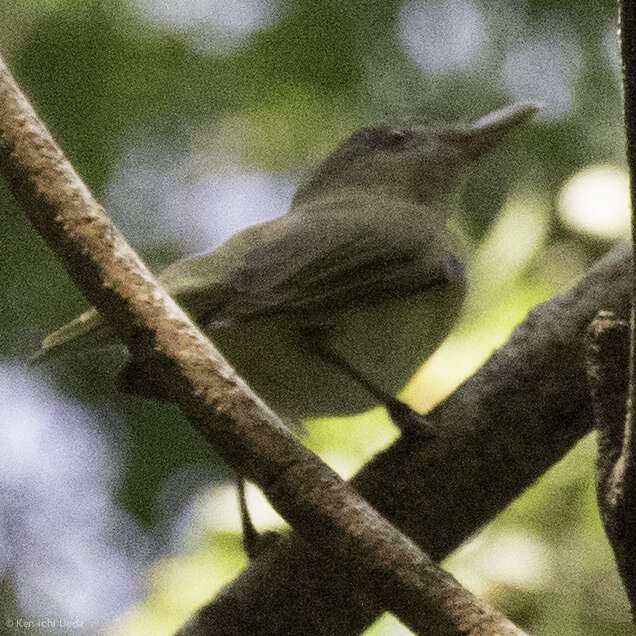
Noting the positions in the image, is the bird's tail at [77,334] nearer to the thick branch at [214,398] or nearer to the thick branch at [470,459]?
the thick branch at [470,459]

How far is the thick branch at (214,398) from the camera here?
1663 mm

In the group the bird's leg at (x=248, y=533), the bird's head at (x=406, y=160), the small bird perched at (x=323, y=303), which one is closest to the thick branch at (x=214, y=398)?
the small bird perched at (x=323, y=303)

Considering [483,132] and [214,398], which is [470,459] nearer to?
[214,398]

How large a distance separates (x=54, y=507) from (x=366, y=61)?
1903 mm

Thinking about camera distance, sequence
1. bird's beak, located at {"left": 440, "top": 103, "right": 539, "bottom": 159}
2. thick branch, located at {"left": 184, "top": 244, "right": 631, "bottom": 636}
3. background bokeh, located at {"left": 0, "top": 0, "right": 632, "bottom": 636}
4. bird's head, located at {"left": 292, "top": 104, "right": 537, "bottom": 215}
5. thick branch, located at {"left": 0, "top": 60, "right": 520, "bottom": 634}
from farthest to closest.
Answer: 1. bird's head, located at {"left": 292, "top": 104, "right": 537, "bottom": 215}
2. bird's beak, located at {"left": 440, "top": 103, "right": 539, "bottom": 159}
3. background bokeh, located at {"left": 0, "top": 0, "right": 632, "bottom": 636}
4. thick branch, located at {"left": 184, "top": 244, "right": 631, "bottom": 636}
5. thick branch, located at {"left": 0, "top": 60, "right": 520, "bottom": 634}

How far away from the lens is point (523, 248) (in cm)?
361

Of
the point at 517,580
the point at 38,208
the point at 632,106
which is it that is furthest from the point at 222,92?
the point at 632,106

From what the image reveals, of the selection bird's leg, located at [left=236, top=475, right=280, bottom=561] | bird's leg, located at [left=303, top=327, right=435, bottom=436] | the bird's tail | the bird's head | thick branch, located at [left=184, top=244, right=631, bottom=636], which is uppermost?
the bird's tail

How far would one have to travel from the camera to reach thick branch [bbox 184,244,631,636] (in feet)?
8.16

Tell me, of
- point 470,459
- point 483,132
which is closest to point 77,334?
point 470,459

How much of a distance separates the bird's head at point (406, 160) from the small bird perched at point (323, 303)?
0.55 metres

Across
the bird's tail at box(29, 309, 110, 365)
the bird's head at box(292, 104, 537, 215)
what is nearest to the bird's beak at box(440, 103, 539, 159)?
the bird's head at box(292, 104, 537, 215)

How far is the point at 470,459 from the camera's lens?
261cm

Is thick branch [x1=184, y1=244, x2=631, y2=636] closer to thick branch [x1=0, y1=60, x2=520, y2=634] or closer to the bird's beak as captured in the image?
thick branch [x1=0, y1=60, x2=520, y2=634]
